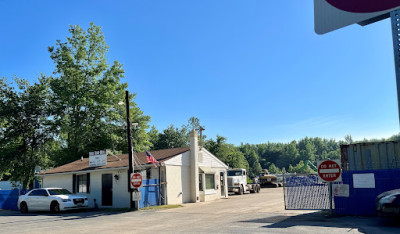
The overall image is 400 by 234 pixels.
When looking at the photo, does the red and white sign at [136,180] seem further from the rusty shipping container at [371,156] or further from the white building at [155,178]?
the rusty shipping container at [371,156]

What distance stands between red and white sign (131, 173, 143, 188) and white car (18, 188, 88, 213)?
349 cm

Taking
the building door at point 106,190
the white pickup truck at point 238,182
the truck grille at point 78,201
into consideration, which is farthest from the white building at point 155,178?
the white pickup truck at point 238,182

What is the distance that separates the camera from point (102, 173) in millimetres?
23219

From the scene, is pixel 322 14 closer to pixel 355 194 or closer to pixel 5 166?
pixel 355 194

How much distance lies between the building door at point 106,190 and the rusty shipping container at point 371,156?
14619mm

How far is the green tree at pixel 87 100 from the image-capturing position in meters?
35.5

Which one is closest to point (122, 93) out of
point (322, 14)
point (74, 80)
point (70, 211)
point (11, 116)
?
point (74, 80)

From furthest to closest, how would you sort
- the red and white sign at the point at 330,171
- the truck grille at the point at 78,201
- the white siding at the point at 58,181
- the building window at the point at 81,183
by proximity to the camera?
the white siding at the point at 58,181, the building window at the point at 81,183, the truck grille at the point at 78,201, the red and white sign at the point at 330,171

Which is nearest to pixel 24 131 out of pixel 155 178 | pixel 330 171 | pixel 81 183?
pixel 81 183

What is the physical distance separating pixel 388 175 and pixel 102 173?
17.2 m

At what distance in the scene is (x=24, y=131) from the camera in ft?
128

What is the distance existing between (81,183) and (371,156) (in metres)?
18.9

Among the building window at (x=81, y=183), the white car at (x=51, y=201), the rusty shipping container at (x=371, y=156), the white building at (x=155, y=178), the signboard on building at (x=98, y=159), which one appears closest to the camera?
the rusty shipping container at (x=371, y=156)

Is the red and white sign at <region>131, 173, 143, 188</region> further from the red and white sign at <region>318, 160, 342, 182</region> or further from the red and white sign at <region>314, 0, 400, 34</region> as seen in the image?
the red and white sign at <region>314, 0, 400, 34</region>
